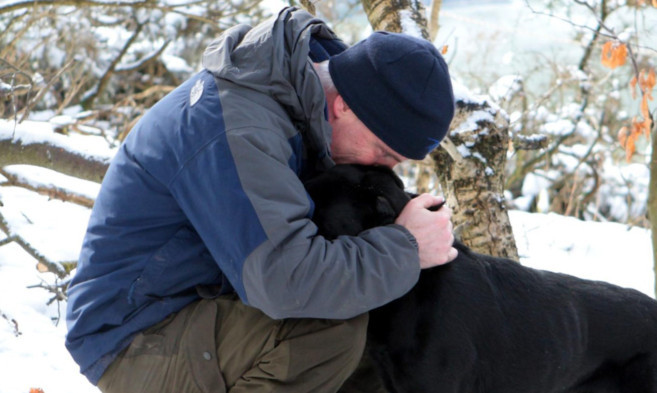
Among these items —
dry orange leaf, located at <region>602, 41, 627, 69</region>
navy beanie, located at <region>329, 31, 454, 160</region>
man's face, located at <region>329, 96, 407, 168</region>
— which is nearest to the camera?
navy beanie, located at <region>329, 31, 454, 160</region>

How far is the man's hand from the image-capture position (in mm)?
2043

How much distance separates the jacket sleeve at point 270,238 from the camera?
173cm

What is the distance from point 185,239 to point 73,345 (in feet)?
1.45

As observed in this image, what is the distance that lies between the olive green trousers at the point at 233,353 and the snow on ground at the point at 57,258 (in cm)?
130

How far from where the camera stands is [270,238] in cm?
172

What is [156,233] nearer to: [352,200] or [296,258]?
[296,258]

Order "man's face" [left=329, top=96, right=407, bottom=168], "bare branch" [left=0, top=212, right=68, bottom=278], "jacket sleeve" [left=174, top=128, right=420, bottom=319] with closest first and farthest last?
"jacket sleeve" [left=174, top=128, right=420, bottom=319]
"man's face" [left=329, top=96, right=407, bottom=168]
"bare branch" [left=0, top=212, right=68, bottom=278]

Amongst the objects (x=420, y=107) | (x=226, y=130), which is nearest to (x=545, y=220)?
Result: (x=420, y=107)

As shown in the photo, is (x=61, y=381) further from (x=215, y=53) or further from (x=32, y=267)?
(x=215, y=53)

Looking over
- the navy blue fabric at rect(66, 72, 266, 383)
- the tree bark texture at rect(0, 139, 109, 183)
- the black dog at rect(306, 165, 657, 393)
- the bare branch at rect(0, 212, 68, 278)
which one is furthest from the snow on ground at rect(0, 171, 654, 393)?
the black dog at rect(306, 165, 657, 393)

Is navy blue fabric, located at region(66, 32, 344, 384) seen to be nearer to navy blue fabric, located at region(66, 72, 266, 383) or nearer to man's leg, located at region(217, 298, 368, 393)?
navy blue fabric, located at region(66, 72, 266, 383)

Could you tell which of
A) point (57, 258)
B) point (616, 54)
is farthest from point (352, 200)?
point (57, 258)

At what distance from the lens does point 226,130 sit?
176cm

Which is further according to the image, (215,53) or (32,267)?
(32,267)
